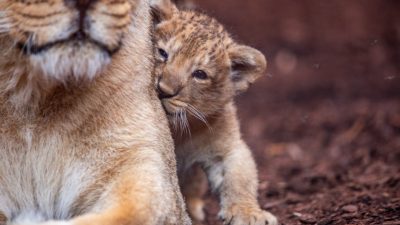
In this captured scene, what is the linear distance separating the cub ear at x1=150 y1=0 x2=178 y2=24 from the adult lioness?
125cm

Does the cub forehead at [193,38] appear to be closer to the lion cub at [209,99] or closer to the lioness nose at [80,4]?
the lion cub at [209,99]

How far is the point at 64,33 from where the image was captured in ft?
11.1

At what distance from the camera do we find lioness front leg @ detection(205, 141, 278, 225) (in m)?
5.13

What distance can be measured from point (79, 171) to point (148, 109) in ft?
1.58

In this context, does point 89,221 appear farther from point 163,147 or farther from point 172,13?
point 172,13

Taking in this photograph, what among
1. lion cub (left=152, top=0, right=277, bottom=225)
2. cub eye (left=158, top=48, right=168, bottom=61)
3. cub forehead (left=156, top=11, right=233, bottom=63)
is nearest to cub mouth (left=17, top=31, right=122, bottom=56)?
lion cub (left=152, top=0, right=277, bottom=225)

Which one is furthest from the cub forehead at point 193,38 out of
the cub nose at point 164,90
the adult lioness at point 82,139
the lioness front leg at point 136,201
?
the lioness front leg at point 136,201

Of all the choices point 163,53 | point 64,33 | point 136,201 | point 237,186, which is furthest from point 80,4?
point 237,186

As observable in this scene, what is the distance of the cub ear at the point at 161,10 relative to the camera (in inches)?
210

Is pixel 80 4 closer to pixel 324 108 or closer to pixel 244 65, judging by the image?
pixel 244 65

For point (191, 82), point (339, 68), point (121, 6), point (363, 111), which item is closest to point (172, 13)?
point (191, 82)

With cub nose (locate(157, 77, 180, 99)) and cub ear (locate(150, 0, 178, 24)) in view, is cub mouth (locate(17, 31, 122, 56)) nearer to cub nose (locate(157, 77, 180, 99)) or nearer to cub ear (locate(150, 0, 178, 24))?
cub nose (locate(157, 77, 180, 99))

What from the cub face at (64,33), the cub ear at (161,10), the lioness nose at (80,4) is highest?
the lioness nose at (80,4)

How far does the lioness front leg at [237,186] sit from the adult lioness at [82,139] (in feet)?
3.74
